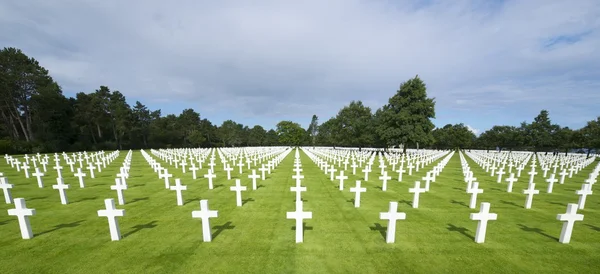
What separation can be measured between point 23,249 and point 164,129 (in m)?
81.1

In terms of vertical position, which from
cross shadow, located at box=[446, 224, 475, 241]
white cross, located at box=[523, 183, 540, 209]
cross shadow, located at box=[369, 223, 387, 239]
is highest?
white cross, located at box=[523, 183, 540, 209]

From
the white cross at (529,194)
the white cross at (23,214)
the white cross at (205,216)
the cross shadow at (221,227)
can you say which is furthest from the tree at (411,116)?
the white cross at (23,214)

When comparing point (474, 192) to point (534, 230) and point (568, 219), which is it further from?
point (568, 219)

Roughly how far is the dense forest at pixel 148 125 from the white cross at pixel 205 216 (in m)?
35.1

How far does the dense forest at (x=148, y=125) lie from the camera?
35719 mm

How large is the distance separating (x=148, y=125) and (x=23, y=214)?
79871 millimetres

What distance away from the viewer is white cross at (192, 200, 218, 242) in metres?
4.77

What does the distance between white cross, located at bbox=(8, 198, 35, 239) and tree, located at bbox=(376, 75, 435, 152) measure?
1459 inches

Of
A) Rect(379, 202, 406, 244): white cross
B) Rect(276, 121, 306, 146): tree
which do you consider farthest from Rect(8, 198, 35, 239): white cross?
Rect(276, 121, 306, 146): tree

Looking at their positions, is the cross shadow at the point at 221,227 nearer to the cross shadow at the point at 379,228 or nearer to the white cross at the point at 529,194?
the cross shadow at the point at 379,228

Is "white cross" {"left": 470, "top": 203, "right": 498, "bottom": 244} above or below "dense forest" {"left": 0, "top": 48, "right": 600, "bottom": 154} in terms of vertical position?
below

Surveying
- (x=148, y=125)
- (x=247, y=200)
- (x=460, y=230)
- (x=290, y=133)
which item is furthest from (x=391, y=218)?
(x=290, y=133)

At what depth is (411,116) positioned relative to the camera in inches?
1401

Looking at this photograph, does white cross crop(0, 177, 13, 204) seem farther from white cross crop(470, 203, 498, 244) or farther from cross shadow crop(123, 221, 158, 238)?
white cross crop(470, 203, 498, 244)
